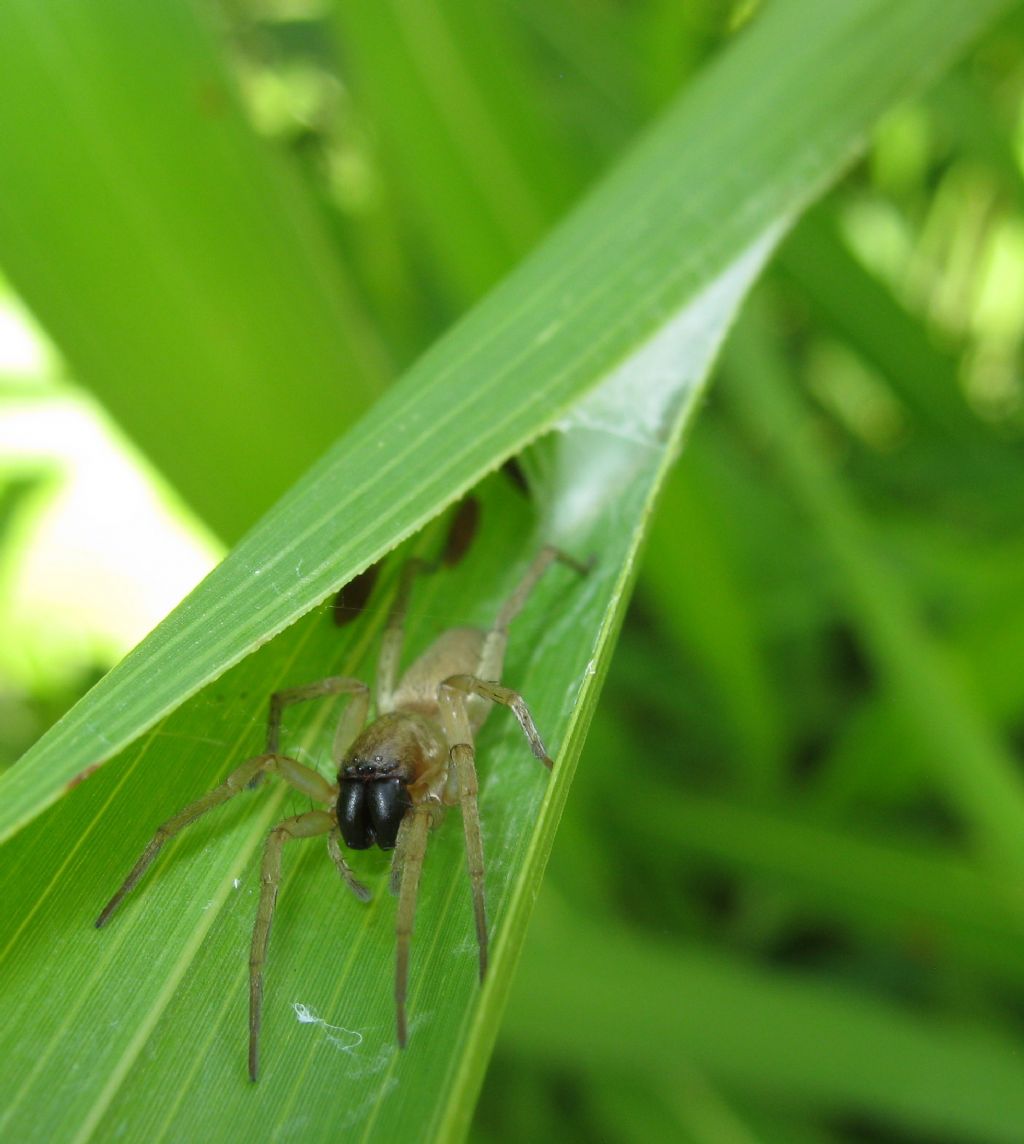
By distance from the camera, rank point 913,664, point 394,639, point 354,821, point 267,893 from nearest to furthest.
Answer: point 267,893
point 354,821
point 394,639
point 913,664

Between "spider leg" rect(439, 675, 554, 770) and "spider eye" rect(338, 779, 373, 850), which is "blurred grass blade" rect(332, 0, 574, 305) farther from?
"spider eye" rect(338, 779, 373, 850)

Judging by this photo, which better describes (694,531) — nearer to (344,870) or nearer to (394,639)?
(394,639)

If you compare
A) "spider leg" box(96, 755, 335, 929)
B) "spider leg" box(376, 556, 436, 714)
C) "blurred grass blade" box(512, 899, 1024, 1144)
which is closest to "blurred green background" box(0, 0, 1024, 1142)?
"blurred grass blade" box(512, 899, 1024, 1144)

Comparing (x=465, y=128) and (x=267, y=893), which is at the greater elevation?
(x=465, y=128)

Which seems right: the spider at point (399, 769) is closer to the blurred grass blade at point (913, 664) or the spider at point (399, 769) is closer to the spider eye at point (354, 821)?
the spider eye at point (354, 821)

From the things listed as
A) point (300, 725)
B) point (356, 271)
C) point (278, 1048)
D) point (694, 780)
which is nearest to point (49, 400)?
point (356, 271)

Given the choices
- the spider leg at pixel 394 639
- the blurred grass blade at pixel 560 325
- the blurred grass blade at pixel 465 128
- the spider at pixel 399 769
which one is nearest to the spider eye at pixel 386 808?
the spider at pixel 399 769

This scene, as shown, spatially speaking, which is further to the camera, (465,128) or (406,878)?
(465,128)

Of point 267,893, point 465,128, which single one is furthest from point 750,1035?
point 465,128
